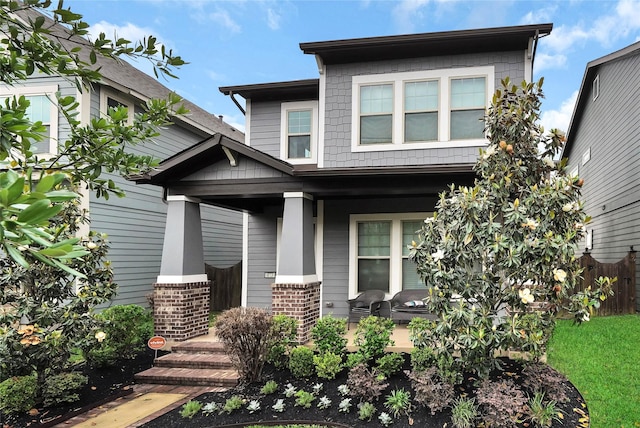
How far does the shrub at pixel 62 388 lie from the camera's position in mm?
5758

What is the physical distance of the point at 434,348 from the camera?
5160mm

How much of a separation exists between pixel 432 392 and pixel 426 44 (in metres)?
6.47

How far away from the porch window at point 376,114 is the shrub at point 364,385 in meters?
5.04

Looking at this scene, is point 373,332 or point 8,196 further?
point 373,332

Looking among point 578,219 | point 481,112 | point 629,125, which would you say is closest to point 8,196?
point 578,219

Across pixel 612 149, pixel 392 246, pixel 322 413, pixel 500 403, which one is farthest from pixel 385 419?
pixel 612 149

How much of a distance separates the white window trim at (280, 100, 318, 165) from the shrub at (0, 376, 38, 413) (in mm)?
6565

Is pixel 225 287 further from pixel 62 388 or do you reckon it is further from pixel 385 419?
pixel 385 419

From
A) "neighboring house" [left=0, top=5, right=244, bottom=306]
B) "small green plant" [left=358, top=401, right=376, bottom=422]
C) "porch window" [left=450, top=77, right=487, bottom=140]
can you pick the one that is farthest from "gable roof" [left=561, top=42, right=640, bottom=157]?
"neighboring house" [left=0, top=5, right=244, bottom=306]

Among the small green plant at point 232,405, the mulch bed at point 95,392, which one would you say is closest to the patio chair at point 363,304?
the mulch bed at point 95,392

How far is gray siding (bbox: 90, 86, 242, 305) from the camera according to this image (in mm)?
10898

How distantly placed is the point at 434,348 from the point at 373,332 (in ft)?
3.71

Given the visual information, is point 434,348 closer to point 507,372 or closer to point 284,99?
point 507,372

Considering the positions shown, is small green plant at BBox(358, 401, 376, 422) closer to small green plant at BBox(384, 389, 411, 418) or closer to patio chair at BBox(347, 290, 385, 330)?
small green plant at BBox(384, 389, 411, 418)
